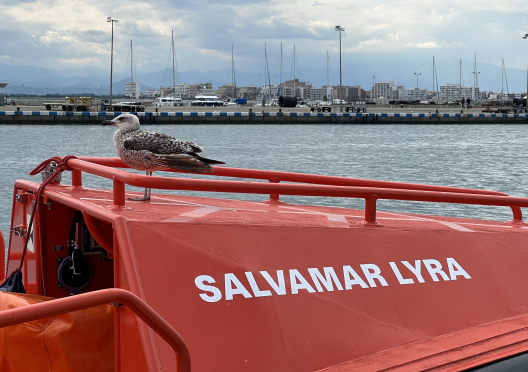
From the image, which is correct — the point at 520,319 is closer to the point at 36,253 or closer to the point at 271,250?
the point at 271,250

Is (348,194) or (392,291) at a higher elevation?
(348,194)

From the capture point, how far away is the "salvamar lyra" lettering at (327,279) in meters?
2.81

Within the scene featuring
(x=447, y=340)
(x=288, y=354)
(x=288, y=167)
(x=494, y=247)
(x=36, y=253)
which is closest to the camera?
(x=288, y=354)

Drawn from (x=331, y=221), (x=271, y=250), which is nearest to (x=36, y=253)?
(x=271, y=250)

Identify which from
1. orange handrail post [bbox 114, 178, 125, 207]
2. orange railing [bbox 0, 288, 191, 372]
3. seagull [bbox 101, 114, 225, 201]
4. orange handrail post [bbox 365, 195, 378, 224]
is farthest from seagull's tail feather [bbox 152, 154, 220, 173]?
orange railing [bbox 0, 288, 191, 372]

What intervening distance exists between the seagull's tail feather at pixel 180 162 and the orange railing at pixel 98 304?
121 cm

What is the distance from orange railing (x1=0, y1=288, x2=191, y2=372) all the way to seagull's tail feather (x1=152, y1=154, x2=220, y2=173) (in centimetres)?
121

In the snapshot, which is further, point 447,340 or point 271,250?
point 447,340

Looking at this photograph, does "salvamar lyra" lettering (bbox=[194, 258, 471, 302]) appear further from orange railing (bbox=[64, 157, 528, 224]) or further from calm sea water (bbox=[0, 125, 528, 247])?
calm sea water (bbox=[0, 125, 528, 247])

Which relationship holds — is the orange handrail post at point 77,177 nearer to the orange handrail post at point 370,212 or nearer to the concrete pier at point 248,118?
the orange handrail post at point 370,212

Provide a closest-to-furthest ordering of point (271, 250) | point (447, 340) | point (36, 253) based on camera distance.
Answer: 1. point (271, 250)
2. point (447, 340)
3. point (36, 253)

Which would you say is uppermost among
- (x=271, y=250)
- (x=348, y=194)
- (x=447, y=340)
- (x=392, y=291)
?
(x=348, y=194)

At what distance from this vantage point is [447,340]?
3.29m

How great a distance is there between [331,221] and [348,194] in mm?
458
